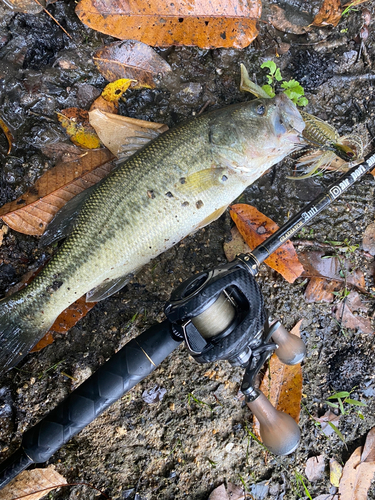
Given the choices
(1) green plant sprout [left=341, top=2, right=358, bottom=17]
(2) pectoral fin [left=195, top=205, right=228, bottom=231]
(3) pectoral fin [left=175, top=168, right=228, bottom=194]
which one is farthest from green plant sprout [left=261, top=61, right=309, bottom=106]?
(2) pectoral fin [left=195, top=205, right=228, bottom=231]

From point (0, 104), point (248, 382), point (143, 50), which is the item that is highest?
point (0, 104)

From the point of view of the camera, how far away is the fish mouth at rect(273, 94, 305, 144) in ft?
8.96

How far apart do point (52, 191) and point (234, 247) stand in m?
1.53

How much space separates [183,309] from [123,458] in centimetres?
156

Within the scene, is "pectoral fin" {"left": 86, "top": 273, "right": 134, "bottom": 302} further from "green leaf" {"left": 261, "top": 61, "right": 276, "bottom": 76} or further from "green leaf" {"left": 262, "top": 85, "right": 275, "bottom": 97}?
"green leaf" {"left": 261, "top": 61, "right": 276, "bottom": 76}

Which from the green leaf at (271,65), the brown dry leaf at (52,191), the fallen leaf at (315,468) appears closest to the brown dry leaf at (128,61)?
the brown dry leaf at (52,191)

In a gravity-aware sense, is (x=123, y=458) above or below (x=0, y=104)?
below

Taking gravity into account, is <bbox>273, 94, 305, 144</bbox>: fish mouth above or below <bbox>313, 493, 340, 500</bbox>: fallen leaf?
above

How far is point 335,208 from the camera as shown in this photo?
338 centimetres

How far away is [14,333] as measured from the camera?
2631 mm

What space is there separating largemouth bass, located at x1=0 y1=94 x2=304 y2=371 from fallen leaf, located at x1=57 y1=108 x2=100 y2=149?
1.75ft

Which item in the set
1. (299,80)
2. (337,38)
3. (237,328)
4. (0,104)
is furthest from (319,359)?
(0,104)

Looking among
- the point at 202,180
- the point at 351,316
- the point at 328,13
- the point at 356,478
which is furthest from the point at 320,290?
the point at 328,13

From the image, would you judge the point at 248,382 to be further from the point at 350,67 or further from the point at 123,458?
the point at 350,67
